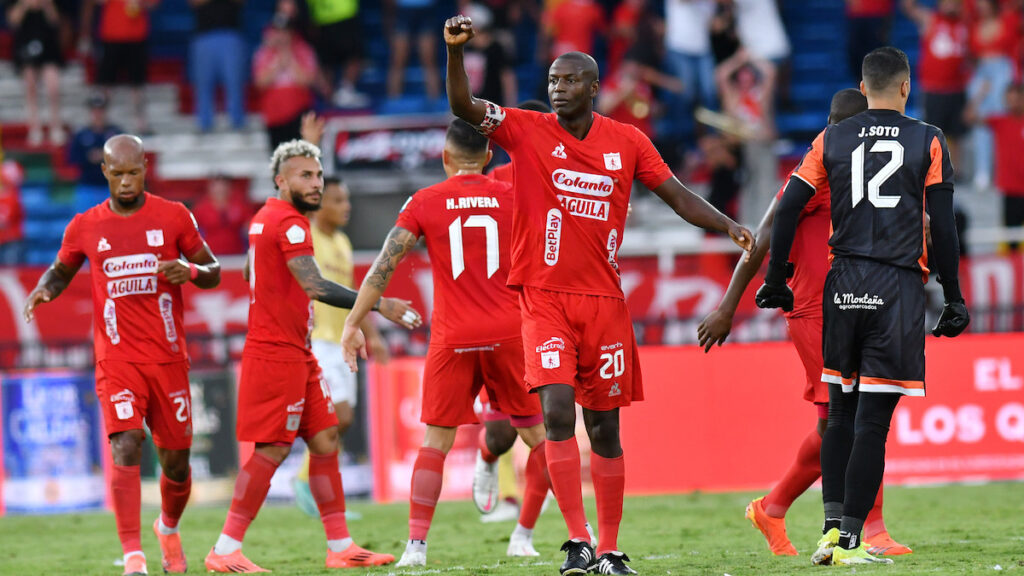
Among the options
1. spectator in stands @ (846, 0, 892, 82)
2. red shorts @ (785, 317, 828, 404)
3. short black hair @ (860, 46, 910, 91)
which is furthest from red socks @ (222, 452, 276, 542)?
spectator in stands @ (846, 0, 892, 82)

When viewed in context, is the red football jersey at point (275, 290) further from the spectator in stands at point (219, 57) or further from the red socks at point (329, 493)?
the spectator in stands at point (219, 57)

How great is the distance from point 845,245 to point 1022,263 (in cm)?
897

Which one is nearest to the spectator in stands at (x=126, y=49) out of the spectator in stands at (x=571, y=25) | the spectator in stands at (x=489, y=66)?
the spectator in stands at (x=489, y=66)

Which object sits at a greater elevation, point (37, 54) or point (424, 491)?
point (37, 54)

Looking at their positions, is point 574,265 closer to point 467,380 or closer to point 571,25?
point 467,380

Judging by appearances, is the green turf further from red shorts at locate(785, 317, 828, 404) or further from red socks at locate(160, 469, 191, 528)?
red shorts at locate(785, 317, 828, 404)

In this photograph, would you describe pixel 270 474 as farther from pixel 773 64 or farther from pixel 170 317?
pixel 773 64

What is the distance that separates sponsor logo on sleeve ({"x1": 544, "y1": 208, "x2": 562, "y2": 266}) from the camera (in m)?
7.17

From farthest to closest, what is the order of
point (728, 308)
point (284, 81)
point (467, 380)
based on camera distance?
1. point (284, 81)
2. point (467, 380)
3. point (728, 308)

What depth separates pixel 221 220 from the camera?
56.1 feet

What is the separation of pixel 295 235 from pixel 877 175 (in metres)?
3.39

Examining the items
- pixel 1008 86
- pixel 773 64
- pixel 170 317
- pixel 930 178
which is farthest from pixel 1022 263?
pixel 170 317

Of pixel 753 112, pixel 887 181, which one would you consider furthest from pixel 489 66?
pixel 887 181

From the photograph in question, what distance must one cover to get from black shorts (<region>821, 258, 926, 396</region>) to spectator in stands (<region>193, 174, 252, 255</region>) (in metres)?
11.2
